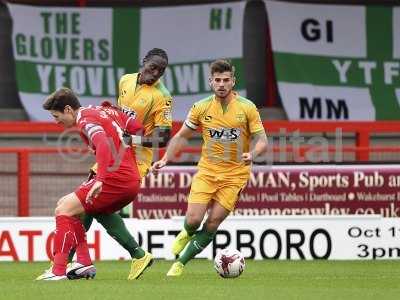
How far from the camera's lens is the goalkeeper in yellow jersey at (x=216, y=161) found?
13742mm

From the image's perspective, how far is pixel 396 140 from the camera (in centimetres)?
2109

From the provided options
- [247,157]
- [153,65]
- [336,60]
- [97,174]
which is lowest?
[97,174]

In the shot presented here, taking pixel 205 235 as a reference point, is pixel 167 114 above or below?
above

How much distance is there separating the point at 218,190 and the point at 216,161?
29 cm

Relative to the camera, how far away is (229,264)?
13.3m

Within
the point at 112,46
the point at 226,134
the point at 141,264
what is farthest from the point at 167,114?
the point at 112,46

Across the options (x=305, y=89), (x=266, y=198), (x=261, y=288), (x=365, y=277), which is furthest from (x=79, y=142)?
(x=261, y=288)

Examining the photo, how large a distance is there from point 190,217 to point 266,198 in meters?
3.98

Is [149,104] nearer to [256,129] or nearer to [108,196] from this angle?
[256,129]

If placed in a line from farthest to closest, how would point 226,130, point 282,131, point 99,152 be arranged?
point 282,131
point 226,130
point 99,152

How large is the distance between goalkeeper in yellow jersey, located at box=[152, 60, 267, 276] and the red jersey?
106 cm

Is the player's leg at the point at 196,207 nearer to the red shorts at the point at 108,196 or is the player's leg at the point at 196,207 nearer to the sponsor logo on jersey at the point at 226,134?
the sponsor logo on jersey at the point at 226,134

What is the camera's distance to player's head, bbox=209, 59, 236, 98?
13.4 metres

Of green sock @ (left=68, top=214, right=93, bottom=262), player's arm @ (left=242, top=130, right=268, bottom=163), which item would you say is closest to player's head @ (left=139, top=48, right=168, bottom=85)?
player's arm @ (left=242, top=130, right=268, bottom=163)
